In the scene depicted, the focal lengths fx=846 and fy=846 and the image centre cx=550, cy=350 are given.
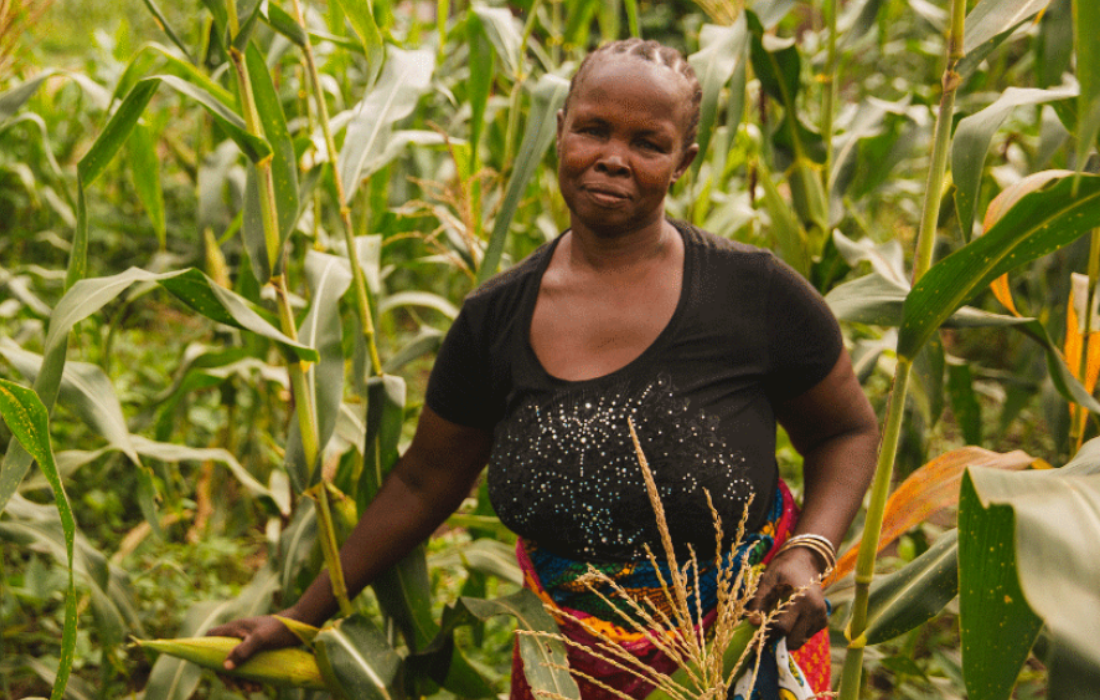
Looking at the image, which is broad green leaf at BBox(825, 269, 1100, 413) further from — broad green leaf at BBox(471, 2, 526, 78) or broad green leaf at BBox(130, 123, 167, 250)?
broad green leaf at BBox(130, 123, 167, 250)

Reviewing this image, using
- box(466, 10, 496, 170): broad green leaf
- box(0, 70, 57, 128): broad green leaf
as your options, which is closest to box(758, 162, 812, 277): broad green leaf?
box(466, 10, 496, 170): broad green leaf

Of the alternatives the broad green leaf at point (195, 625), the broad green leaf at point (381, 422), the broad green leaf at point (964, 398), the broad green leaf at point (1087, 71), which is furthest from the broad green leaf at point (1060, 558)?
the broad green leaf at point (964, 398)

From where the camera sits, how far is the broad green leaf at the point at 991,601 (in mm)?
637

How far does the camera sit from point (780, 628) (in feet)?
3.14

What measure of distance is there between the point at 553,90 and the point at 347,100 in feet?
2.31

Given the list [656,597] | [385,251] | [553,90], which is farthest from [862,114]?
[656,597]

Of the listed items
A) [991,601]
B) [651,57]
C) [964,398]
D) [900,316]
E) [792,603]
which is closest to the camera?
[991,601]

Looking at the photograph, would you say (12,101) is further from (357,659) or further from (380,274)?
(357,659)

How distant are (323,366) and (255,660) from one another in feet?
1.48

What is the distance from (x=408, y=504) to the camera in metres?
1.35

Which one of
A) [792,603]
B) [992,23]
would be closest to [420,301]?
[792,603]

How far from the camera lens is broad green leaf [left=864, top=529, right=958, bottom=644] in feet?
3.18

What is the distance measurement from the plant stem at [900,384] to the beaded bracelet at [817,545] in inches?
5.9

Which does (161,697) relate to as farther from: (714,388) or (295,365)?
(714,388)
